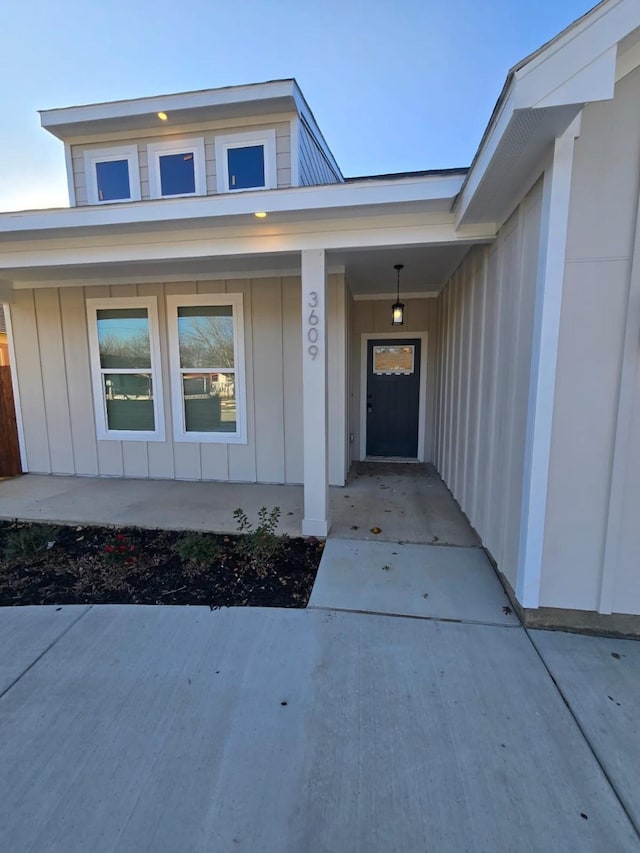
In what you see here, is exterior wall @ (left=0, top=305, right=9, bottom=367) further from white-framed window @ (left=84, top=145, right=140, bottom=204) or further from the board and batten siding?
white-framed window @ (left=84, top=145, right=140, bottom=204)

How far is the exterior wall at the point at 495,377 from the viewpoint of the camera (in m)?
2.58

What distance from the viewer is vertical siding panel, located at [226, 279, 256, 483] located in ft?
17.0

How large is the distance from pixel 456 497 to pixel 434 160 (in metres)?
10.1

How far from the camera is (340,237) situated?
133 inches

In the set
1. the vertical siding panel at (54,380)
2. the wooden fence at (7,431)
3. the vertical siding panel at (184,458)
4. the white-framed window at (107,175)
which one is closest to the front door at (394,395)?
the vertical siding panel at (184,458)

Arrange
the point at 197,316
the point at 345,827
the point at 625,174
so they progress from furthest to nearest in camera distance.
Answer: the point at 197,316
the point at 625,174
the point at 345,827

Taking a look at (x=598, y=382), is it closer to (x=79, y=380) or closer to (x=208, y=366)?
(x=208, y=366)

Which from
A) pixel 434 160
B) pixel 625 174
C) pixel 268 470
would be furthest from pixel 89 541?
pixel 434 160

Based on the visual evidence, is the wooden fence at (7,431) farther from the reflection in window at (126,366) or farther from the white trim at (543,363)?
the white trim at (543,363)

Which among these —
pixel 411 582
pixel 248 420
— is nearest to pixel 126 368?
pixel 248 420

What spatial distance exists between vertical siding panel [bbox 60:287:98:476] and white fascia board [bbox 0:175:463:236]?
1.98 meters

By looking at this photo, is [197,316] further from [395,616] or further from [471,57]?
[471,57]

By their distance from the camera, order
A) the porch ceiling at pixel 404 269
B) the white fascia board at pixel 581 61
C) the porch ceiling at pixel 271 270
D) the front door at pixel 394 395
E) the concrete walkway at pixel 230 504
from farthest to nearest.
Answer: the front door at pixel 394 395 → the porch ceiling at pixel 271 270 → the porch ceiling at pixel 404 269 → the concrete walkway at pixel 230 504 → the white fascia board at pixel 581 61

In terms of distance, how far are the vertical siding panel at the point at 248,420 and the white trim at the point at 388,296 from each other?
6.79ft
